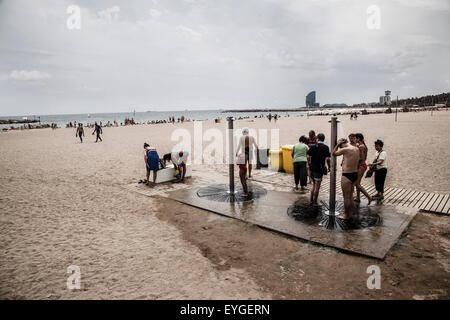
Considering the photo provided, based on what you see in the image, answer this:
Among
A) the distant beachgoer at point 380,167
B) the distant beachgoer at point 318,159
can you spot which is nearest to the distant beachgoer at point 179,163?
the distant beachgoer at point 318,159

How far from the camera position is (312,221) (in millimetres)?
5512

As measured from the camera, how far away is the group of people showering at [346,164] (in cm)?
532

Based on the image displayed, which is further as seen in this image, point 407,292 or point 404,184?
point 404,184

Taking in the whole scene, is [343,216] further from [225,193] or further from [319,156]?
[225,193]

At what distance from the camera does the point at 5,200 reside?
7551 millimetres

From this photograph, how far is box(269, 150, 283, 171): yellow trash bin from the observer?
34.1 feet

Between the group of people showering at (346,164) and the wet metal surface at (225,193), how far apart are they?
4.55ft

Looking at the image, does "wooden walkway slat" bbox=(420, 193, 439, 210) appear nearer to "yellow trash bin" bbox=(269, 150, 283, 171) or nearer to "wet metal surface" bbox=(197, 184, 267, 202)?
"wet metal surface" bbox=(197, 184, 267, 202)

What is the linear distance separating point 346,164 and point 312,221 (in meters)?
1.43

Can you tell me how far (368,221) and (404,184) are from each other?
3856 mm

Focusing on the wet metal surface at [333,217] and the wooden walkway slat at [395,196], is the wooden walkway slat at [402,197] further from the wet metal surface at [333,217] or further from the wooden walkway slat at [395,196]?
the wet metal surface at [333,217]

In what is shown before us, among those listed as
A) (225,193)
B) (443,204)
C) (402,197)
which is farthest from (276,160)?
(443,204)
